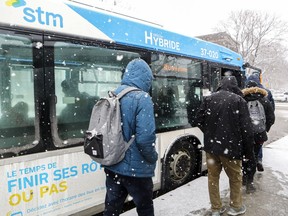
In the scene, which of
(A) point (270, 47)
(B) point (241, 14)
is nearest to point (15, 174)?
(B) point (241, 14)

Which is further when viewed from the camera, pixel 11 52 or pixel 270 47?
pixel 270 47

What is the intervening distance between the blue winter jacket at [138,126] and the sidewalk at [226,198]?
1386mm

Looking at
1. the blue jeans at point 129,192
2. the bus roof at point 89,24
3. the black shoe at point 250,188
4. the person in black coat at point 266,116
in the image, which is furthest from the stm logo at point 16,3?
the black shoe at point 250,188

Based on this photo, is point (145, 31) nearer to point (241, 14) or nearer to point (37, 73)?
point (37, 73)

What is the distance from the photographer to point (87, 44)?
10.4 ft

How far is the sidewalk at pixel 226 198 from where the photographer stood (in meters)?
3.55

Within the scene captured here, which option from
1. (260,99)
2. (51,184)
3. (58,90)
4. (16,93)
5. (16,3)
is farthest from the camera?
(260,99)

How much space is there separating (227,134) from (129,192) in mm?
1376

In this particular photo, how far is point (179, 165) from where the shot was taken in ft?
15.0

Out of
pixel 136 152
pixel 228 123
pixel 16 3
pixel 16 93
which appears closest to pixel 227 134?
pixel 228 123

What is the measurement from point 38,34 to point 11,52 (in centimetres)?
33

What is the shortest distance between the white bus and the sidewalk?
0.40 meters

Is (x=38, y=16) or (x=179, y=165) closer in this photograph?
(x=38, y=16)

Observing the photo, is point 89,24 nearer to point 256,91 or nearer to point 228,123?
point 228,123
